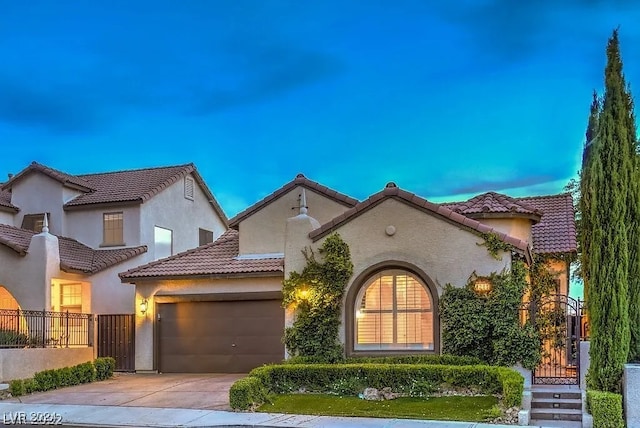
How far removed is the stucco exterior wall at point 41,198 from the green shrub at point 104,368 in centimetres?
929

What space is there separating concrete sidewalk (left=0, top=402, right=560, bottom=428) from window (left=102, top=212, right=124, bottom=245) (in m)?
13.2

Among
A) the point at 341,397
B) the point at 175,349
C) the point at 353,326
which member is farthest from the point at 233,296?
the point at 341,397

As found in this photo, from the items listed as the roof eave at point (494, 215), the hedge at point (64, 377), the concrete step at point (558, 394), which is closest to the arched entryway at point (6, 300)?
the hedge at point (64, 377)

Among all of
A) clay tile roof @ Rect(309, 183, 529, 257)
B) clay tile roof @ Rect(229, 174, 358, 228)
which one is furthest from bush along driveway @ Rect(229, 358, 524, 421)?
clay tile roof @ Rect(229, 174, 358, 228)

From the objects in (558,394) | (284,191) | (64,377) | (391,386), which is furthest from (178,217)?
(558,394)

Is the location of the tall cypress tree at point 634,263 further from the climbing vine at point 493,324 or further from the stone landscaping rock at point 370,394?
the stone landscaping rock at point 370,394

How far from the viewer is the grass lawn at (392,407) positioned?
13.5 metres

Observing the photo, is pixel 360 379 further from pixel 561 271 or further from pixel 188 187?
pixel 188 187

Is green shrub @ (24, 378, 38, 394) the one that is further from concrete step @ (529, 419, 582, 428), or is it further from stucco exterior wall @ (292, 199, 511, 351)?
concrete step @ (529, 419, 582, 428)

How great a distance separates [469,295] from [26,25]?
17243 millimetres

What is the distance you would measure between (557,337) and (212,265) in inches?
439

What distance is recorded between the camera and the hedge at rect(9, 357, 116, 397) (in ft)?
58.9

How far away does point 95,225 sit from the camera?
28.8 metres

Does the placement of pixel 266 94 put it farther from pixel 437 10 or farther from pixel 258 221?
pixel 437 10
